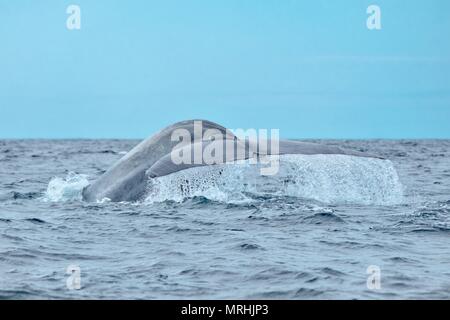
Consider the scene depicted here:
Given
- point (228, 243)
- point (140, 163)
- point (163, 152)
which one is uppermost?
point (163, 152)

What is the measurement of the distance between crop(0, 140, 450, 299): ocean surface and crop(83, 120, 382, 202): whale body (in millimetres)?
182

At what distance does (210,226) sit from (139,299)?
13.8 feet

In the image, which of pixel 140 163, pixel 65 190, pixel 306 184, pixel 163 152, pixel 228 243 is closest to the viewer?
pixel 228 243

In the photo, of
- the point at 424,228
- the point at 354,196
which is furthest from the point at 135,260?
the point at 354,196

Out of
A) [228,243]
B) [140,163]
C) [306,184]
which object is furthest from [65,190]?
[228,243]

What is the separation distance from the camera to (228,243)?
9.13m

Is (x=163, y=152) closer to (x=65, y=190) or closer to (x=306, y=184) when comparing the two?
(x=65, y=190)

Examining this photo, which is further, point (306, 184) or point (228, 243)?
point (306, 184)

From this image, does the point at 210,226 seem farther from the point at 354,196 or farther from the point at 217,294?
the point at 354,196

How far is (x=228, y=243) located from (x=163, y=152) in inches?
105

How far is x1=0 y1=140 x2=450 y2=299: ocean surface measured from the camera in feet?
22.4

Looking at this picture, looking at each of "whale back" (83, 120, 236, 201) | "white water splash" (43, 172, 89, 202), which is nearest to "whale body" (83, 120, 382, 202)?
"whale back" (83, 120, 236, 201)

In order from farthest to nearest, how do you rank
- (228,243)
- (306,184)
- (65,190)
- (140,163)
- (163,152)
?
(306,184)
(65,190)
(140,163)
(163,152)
(228,243)
